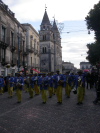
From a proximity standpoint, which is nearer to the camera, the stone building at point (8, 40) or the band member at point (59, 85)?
the band member at point (59, 85)

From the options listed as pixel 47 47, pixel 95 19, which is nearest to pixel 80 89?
pixel 95 19

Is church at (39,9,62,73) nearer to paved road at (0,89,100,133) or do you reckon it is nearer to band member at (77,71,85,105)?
band member at (77,71,85,105)

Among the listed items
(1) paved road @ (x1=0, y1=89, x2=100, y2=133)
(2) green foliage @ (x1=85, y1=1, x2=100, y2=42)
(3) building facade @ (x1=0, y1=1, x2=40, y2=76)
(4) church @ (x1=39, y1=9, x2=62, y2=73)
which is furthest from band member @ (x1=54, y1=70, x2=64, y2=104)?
(4) church @ (x1=39, y1=9, x2=62, y2=73)

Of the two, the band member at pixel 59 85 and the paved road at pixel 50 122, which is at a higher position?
the band member at pixel 59 85

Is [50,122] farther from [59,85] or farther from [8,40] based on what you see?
[8,40]

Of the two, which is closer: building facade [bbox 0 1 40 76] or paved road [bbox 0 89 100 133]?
paved road [bbox 0 89 100 133]

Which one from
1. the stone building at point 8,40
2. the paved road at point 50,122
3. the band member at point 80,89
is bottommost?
the paved road at point 50,122

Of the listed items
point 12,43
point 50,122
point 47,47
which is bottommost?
point 50,122

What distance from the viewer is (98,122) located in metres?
6.83

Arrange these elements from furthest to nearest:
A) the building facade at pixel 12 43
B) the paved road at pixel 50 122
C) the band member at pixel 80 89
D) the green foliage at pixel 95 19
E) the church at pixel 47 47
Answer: the church at pixel 47 47, the building facade at pixel 12 43, the green foliage at pixel 95 19, the band member at pixel 80 89, the paved road at pixel 50 122

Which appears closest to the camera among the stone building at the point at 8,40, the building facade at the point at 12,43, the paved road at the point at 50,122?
the paved road at the point at 50,122

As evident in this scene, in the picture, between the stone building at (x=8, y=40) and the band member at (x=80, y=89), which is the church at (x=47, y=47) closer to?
the stone building at (x=8, y=40)

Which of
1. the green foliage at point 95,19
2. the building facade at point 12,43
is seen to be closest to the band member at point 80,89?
the green foliage at point 95,19

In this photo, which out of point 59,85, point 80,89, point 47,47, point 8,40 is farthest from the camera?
point 47,47
